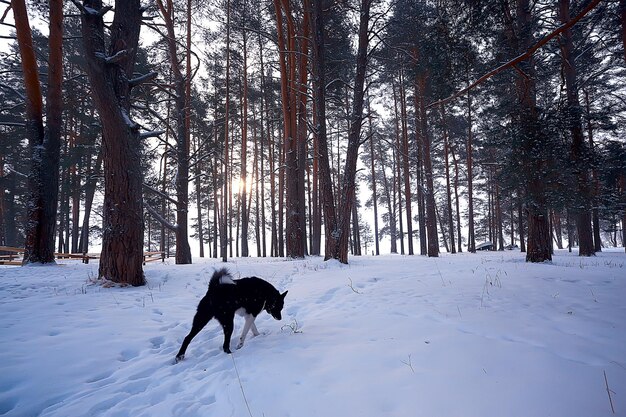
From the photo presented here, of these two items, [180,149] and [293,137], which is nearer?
[180,149]

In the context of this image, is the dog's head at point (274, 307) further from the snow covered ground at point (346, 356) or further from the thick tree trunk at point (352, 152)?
the thick tree trunk at point (352, 152)

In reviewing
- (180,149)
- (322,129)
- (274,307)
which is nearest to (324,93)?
(322,129)

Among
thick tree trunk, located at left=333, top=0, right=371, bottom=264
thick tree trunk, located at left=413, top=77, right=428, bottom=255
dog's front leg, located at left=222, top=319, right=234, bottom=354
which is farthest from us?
thick tree trunk, located at left=413, top=77, right=428, bottom=255

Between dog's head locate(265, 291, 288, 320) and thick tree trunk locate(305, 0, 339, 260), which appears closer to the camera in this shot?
dog's head locate(265, 291, 288, 320)

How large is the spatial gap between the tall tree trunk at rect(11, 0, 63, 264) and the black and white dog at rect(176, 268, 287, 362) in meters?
9.36

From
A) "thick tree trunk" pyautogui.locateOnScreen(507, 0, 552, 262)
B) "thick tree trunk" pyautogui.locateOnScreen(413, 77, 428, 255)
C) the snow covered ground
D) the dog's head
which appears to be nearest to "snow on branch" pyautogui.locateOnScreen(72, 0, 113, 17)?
the snow covered ground

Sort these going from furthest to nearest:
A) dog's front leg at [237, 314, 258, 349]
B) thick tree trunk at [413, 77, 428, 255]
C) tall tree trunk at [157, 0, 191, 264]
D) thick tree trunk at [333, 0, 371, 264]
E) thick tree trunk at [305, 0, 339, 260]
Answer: thick tree trunk at [413, 77, 428, 255]
tall tree trunk at [157, 0, 191, 264]
thick tree trunk at [305, 0, 339, 260]
thick tree trunk at [333, 0, 371, 264]
dog's front leg at [237, 314, 258, 349]

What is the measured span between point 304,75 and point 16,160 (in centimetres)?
2391

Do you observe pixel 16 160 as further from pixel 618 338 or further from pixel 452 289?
pixel 618 338

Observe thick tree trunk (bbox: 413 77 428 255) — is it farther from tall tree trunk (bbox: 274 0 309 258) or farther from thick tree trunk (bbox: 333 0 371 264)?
tall tree trunk (bbox: 274 0 309 258)

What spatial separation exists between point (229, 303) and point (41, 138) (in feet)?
35.9

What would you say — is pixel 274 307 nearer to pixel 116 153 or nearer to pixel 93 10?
pixel 116 153

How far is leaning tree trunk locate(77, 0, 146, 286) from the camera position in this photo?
6332 mm

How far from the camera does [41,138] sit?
9570 mm
